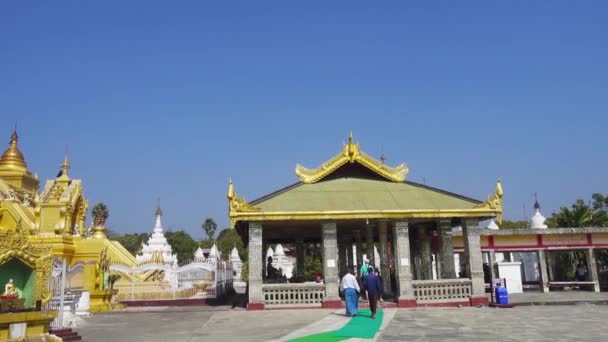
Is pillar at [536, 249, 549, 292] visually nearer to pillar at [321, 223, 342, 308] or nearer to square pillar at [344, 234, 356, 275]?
square pillar at [344, 234, 356, 275]

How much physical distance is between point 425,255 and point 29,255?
1661cm

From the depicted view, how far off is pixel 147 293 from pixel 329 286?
10.7 meters

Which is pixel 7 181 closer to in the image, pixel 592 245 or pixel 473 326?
pixel 473 326

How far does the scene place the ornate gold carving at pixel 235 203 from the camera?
17.7m

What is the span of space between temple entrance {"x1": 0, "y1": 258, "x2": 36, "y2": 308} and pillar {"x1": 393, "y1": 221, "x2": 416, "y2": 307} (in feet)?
39.1

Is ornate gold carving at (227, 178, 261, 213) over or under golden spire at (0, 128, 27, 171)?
under

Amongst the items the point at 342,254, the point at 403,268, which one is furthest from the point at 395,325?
the point at 342,254

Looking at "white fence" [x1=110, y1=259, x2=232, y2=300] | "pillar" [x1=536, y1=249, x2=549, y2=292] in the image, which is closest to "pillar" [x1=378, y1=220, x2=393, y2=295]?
"white fence" [x1=110, y1=259, x2=232, y2=300]

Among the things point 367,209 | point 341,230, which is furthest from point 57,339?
point 341,230

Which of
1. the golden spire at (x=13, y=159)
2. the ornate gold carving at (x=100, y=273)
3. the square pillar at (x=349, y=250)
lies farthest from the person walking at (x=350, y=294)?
the golden spire at (x=13, y=159)

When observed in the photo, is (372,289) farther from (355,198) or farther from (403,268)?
(355,198)

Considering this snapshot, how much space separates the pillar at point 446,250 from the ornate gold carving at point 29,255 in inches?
547

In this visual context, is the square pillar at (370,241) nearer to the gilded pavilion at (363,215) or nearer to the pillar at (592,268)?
the gilded pavilion at (363,215)

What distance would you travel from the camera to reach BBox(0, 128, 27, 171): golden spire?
106ft
